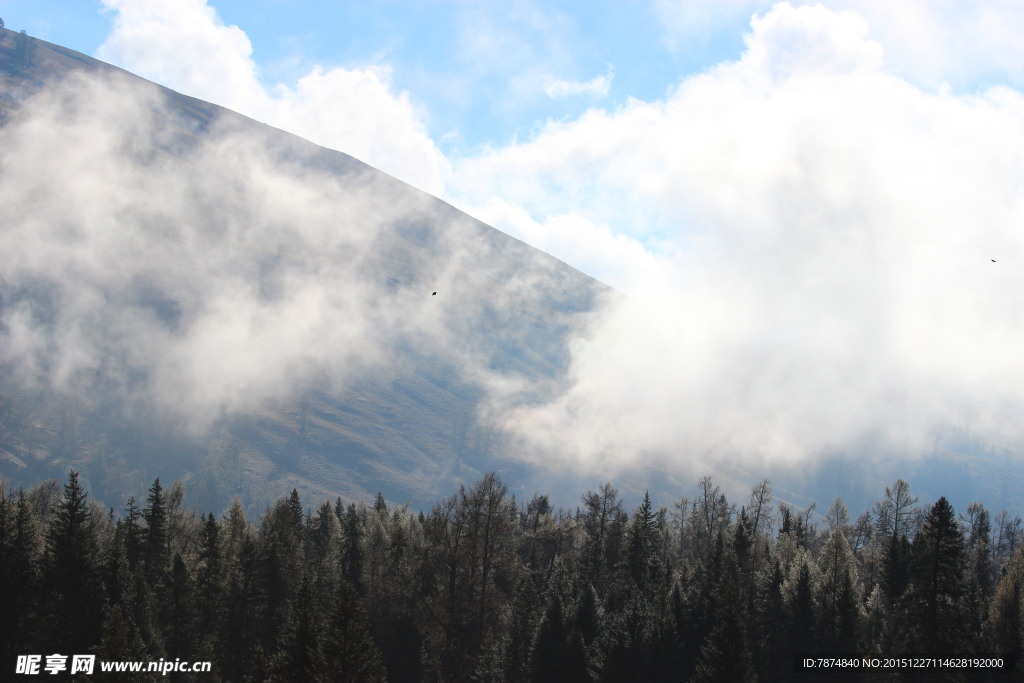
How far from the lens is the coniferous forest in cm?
4953

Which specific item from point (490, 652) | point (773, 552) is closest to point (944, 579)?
point (490, 652)

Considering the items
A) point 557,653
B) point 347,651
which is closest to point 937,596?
point 557,653

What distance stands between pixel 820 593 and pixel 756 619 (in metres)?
6.09

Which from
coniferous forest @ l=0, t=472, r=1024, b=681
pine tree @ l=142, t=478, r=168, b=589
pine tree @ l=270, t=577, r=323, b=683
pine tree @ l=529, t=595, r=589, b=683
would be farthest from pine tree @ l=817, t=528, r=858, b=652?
pine tree @ l=142, t=478, r=168, b=589

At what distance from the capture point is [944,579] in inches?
1986

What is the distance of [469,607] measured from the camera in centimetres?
5894

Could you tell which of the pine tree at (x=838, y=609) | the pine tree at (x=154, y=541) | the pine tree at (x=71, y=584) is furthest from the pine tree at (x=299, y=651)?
the pine tree at (x=838, y=609)

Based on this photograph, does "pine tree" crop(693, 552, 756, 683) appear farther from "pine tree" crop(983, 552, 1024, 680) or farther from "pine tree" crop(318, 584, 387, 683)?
"pine tree" crop(318, 584, 387, 683)

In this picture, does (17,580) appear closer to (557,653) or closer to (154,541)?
(154,541)

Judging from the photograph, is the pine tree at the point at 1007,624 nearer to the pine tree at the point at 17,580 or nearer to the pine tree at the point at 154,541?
the pine tree at the point at 17,580

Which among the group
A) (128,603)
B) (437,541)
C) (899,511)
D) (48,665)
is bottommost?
(48,665)

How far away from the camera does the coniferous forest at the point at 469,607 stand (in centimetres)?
4953

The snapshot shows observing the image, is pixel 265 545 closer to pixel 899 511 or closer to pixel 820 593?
pixel 820 593

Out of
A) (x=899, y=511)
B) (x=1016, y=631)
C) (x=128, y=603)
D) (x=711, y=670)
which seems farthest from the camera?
(x=899, y=511)
